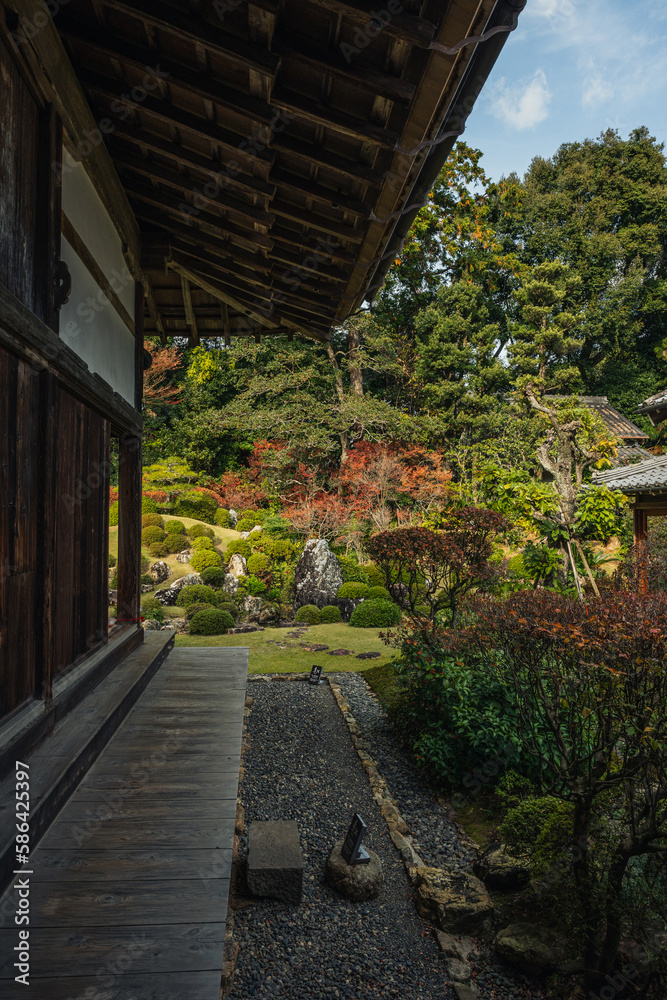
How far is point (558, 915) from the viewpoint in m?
2.84

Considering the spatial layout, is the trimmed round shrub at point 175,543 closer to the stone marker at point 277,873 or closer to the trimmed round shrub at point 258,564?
the trimmed round shrub at point 258,564

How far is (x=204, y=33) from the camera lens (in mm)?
2162

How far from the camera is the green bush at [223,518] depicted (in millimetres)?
16203

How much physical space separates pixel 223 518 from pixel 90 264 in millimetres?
13117

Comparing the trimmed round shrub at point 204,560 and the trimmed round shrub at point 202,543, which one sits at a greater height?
the trimmed round shrub at point 202,543

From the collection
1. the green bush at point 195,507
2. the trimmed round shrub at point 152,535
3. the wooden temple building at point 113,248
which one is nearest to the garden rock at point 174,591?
the trimmed round shrub at point 152,535

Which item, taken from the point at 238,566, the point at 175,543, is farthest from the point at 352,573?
the point at 175,543

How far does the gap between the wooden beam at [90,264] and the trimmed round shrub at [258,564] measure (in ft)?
28.6

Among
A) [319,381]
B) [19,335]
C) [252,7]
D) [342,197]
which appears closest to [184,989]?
[19,335]

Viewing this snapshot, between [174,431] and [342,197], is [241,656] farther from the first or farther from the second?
[174,431]

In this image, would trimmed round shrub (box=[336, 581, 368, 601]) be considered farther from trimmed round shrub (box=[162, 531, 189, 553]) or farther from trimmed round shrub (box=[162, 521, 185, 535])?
trimmed round shrub (box=[162, 521, 185, 535])

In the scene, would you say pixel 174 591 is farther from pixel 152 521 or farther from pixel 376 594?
pixel 376 594

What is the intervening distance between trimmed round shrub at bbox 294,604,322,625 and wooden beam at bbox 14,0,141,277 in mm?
8327

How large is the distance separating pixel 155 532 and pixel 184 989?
1269 centimetres
